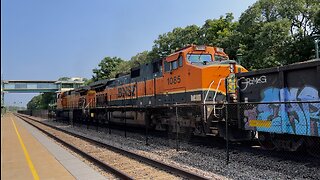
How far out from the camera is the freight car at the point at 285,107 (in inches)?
338

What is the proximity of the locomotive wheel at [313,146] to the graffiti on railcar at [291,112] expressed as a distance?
0.42 metres

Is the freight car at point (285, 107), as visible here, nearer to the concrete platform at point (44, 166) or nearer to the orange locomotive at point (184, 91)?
the orange locomotive at point (184, 91)

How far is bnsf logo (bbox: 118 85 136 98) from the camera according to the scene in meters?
21.1

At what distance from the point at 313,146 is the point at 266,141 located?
1.89 meters

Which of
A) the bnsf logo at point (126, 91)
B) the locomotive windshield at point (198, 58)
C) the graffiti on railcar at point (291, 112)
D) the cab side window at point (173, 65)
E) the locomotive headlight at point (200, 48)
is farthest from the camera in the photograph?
the bnsf logo at point (126, 91)

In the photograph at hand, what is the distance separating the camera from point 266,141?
10859mm

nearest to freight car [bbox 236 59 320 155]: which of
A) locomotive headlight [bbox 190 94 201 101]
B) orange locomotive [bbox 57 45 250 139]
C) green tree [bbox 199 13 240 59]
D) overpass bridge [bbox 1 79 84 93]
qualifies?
orange locomotive [bbox 57 45 250 139]

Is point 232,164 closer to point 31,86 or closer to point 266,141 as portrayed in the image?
point 266,141

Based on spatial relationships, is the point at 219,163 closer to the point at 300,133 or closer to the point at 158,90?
the point at 300,133

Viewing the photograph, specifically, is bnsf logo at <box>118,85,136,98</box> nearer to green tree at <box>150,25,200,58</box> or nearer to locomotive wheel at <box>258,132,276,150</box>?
locomotive wheel at <box>258,132,276,150</box>

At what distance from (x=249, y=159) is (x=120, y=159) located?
14.0ft

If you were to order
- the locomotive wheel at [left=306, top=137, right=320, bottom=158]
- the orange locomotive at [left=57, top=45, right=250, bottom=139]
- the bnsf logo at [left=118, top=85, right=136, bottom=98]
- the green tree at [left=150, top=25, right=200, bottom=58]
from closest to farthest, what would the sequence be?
1. the locomotive wheel at [left=306, top=137, right=320, bottom=158]
2. the orange locomotive at [left=57, top=45, right=250, bottom=139]
3. the bnsf logo at [left=118, top=85, right=136, bottom=98]
4. the green tree at [left=150, top=25, right=200, bottom=58]

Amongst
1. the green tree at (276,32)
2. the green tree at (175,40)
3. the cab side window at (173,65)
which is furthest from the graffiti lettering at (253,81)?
the green tree at (175,40)

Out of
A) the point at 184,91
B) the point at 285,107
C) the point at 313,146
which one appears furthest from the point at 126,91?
the point at 313,146
